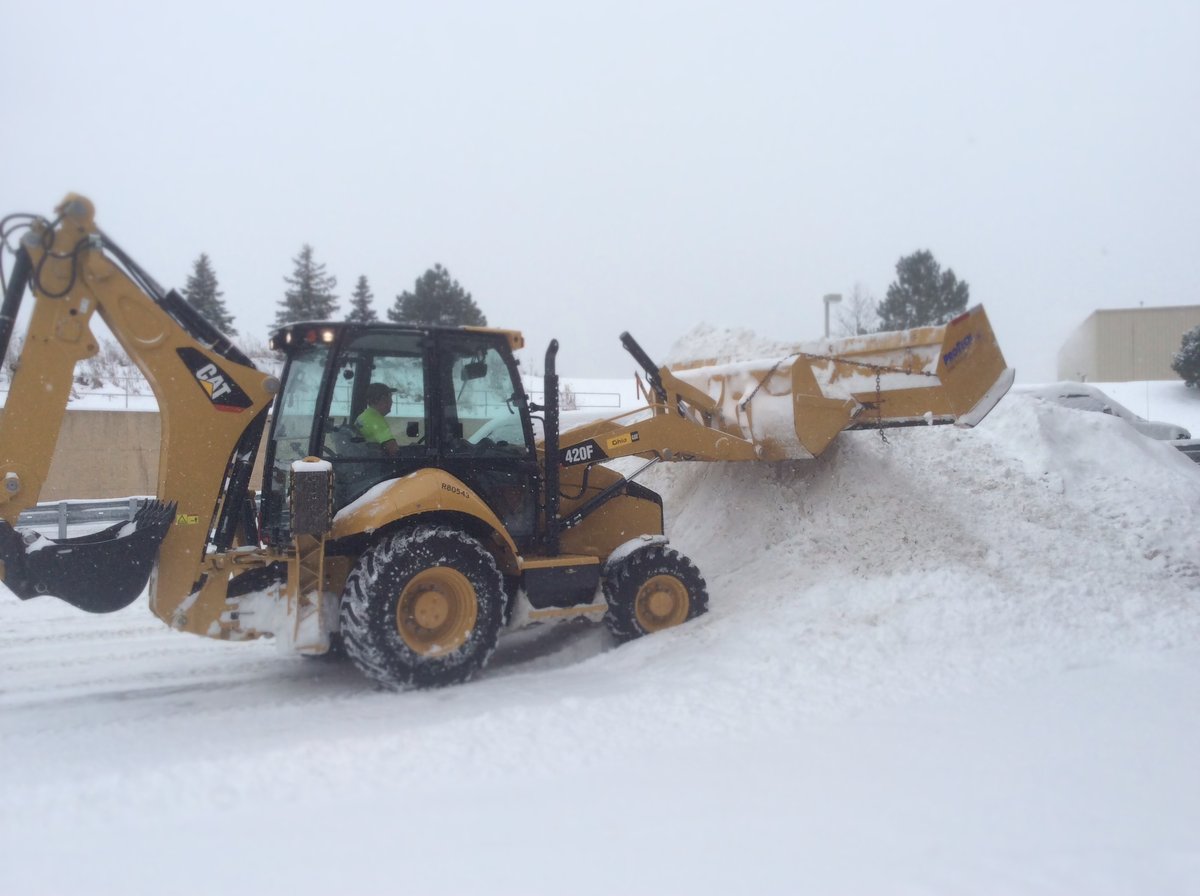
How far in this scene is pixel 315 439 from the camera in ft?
19.7

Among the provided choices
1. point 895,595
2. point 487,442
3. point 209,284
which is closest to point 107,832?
point 487,442

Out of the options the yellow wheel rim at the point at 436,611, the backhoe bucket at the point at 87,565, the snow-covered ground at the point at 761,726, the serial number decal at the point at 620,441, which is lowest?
the snow-covered ground at the point at 761,726

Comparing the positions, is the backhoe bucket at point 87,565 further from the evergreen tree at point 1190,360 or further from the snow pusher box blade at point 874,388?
the evergreen tree at point 1190,360

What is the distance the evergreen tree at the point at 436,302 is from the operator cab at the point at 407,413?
26.3 meters

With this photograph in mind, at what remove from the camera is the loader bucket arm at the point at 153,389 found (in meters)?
5.25

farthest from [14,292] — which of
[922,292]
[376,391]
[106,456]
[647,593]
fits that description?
[922,292]

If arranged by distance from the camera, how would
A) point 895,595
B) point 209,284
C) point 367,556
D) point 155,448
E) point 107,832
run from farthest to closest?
point 209,284 → point 155,448 → point 895,595 → point 367,556 → point 107,832

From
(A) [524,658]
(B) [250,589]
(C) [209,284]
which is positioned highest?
(C) [209,284]

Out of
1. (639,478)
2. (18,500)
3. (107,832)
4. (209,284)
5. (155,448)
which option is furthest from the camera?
(209,284)

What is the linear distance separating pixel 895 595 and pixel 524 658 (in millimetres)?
2593

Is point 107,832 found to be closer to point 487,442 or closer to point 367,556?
point 367,556

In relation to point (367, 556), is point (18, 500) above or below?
above

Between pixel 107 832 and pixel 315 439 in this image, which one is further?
pixel 315 439

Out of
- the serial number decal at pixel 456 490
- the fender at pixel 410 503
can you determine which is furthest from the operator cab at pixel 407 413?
the serial number decal at pixel 456 490
